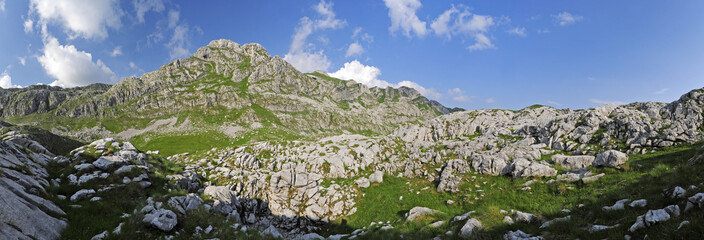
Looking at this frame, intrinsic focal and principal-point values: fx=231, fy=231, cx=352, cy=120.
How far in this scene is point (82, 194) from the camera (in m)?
12.4

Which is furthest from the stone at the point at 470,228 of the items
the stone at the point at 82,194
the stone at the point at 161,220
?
the stone at the point at 82,194

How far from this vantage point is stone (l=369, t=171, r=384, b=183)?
99.7 ft

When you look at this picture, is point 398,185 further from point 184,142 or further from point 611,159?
point 184,142

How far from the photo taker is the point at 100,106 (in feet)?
546

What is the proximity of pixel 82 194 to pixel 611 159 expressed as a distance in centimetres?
3594

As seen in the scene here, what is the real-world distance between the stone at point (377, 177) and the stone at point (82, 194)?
24965 millimetres

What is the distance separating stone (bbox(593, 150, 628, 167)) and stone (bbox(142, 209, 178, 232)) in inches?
1167

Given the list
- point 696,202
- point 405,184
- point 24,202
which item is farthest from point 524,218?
point 24,202

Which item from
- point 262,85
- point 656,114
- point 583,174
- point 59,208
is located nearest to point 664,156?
point 583,174

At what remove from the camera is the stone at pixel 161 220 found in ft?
33.1

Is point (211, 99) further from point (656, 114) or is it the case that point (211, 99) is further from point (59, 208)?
point (656, 114)

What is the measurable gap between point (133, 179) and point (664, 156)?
38976 millimetres

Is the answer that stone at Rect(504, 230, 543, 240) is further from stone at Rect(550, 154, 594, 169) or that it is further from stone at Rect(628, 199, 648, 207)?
stone at Rect(550, 154, 594, 169)

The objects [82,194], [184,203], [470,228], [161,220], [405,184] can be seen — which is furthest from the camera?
[405,184]
